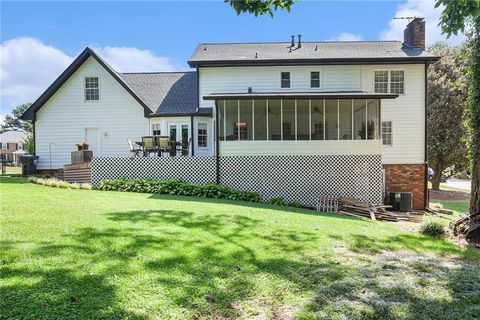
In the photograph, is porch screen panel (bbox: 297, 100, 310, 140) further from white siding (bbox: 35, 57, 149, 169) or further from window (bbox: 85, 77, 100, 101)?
window (bbox: 85, 77, 100, 101)

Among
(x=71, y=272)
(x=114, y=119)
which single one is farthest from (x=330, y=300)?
(x=114, y=119)

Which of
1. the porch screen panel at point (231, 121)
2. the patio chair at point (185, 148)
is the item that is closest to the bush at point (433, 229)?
the porch screen panel at point (231, 121)

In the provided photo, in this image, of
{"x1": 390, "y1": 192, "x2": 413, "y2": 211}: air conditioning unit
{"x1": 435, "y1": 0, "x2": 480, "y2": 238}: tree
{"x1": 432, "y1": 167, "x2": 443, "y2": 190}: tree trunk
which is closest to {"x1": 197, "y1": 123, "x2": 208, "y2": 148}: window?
{"x1": 390, "y1": 192, "x2": 413, "y2": 211}: air conditioning unit

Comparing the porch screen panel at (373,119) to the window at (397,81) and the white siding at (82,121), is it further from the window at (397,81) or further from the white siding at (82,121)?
the white siding at (82,121)

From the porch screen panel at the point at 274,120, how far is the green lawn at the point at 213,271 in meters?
10.2

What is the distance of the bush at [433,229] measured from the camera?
341 inches

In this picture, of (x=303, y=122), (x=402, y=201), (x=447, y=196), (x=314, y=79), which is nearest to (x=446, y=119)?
(x=447, y=196)

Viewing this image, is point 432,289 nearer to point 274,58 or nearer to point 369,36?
point 274,58

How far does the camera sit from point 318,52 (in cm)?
1831

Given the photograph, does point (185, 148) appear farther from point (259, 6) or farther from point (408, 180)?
point (408, 180)

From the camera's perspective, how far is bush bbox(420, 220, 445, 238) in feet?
28.4

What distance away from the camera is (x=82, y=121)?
1794 centimetres

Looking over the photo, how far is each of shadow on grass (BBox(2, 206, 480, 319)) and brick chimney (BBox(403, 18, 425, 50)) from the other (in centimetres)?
1659

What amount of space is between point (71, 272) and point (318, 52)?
17326mm
